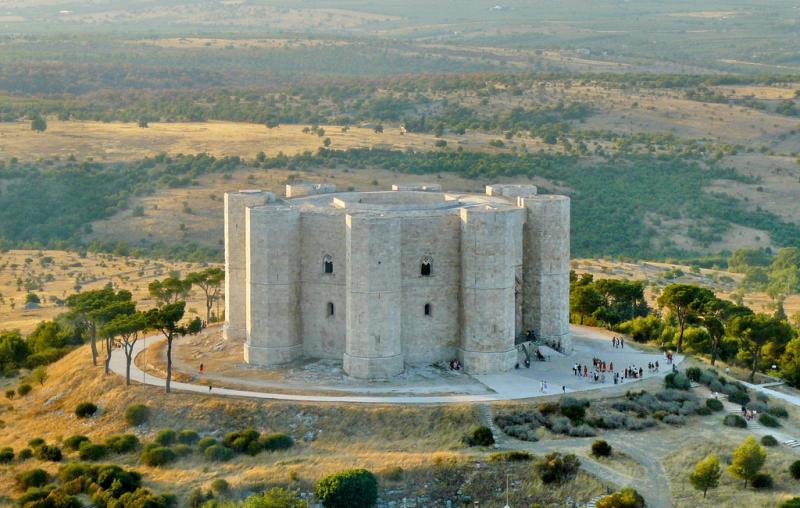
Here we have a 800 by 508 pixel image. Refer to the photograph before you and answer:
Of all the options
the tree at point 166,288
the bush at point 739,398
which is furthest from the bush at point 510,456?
the tree at point 166,288

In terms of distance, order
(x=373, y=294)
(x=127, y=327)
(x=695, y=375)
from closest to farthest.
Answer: (x=373, y=294)
(x=127, y=327)
(x=695, y=375)

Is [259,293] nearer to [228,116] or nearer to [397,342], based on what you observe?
[397,342]

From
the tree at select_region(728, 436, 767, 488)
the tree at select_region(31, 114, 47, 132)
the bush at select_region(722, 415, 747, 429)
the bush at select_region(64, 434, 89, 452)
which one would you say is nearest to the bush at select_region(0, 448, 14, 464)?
the bush at select_region(64, 434, 89, 452)

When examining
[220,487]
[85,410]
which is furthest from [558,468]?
[85,410]

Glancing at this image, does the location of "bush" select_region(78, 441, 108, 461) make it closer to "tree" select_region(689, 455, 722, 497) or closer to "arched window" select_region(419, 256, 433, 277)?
"arched window" select_region(419, 256, 433, 277)

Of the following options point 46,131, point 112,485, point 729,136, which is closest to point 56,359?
point 112,485

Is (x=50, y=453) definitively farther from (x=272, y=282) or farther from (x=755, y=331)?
(x=755, y=331)
